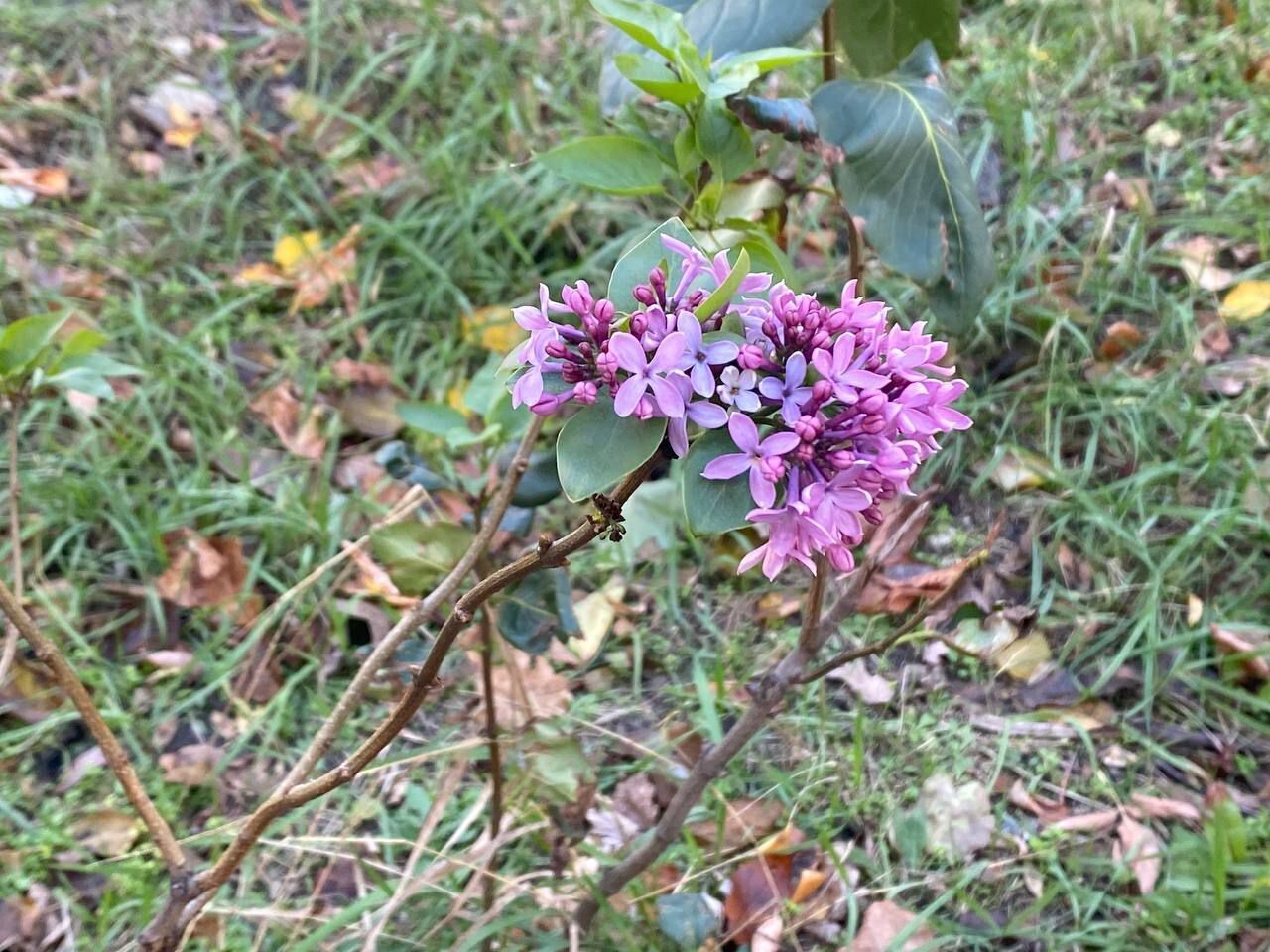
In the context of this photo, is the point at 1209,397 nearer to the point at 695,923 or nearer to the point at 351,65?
the point at 695,923

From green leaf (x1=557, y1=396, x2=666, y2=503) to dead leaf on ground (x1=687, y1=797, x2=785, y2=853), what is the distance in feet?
2.91

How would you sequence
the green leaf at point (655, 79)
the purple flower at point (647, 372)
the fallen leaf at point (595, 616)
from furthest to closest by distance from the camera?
the fallen leaf at point (595, 616) < the green leaf at point (655, 79) < the purple flower at point (647, 372)

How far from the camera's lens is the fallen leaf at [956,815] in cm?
134

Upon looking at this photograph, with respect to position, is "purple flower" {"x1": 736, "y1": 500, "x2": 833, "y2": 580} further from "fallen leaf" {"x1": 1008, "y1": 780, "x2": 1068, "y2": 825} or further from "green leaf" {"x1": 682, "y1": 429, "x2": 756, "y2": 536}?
"fallen leaf" {"x1": 1008, "y1": 780, "x2": 1068, "y2": 825}

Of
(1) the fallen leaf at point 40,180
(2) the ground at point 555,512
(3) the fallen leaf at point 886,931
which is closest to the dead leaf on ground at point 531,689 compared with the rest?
(2) the ground at point 555,512

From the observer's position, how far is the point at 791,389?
583 mm

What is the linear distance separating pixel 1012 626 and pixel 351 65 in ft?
7.16

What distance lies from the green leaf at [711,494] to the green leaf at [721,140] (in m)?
0.38

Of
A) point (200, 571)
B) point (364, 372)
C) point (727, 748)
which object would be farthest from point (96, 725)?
point (364, 372)

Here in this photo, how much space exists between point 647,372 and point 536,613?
497 mm

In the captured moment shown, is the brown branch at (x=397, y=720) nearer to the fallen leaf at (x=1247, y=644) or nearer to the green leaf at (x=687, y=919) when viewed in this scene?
the green leaf at (x=687, y=919)

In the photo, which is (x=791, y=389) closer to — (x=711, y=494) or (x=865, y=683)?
(x=711, y=494)

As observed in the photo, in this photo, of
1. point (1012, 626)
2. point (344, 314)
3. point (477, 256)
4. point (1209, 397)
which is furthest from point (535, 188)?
point (1012, 626)

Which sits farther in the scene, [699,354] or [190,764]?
[190,764]
